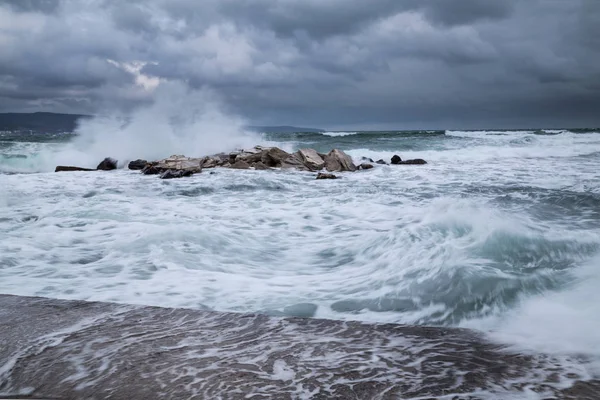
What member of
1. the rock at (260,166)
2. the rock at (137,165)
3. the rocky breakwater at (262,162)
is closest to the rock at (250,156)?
the rocky breakwater at (262,162)

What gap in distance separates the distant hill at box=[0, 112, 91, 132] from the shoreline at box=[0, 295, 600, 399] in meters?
97.8

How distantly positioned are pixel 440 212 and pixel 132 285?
372 centimetres

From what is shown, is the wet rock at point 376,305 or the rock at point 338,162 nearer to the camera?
the wet rock at point 376,305

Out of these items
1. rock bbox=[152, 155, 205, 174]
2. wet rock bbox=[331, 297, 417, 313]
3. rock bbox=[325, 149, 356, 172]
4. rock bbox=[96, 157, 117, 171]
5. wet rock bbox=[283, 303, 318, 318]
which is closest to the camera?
wet rock bbox=[283, 303, 318, 318]

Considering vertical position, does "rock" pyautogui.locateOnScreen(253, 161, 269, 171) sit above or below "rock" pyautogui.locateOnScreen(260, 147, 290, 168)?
below

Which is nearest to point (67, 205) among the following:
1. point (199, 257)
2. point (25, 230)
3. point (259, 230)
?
point (25, 230)

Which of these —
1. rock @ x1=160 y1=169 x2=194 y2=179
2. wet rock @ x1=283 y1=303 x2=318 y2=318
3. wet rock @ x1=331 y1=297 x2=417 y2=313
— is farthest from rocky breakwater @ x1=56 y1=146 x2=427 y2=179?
wet rock @ x1=283 y1=303 x2=318 y2=318

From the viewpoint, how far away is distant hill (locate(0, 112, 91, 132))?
9111 cm

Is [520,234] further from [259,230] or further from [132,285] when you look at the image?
[132,285]

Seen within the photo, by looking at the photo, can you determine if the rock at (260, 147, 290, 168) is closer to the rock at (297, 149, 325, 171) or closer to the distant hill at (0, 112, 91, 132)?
the rock at (297, 149, 325, 171)

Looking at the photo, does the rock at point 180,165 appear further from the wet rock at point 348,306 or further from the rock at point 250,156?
the wet rock at point 348,306

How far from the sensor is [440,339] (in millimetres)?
2396

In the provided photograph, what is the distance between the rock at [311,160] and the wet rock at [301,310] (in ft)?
39.0

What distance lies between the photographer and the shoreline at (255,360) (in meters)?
1.84
